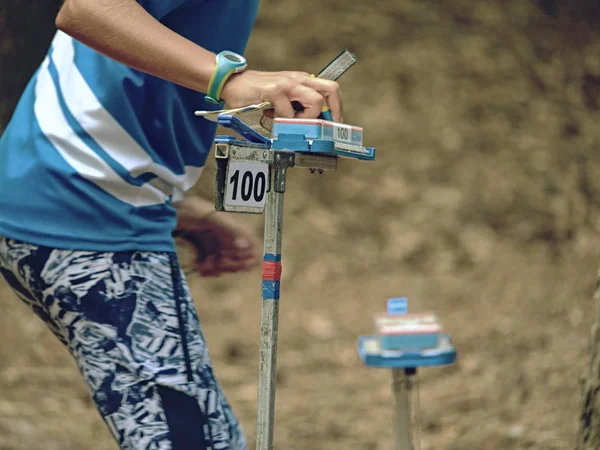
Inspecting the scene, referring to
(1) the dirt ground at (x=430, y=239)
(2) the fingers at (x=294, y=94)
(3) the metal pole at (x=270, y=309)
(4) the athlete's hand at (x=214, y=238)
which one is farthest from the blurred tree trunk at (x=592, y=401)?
(1) the dirt ground at (x=430, y=239)

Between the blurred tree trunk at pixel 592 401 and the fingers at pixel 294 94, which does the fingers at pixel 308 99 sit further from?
the blurred tree trunk at pixel 592 401

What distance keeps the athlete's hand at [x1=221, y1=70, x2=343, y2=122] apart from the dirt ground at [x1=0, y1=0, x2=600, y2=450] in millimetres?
3243

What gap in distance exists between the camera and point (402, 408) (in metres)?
1.36

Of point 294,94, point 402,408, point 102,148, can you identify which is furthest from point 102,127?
point 402,408

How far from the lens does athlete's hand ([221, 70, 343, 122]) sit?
1494 millimetres

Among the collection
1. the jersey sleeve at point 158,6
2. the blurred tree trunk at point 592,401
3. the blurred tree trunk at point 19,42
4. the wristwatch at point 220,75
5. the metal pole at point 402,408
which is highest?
the blurred tree trunk at point 19,42

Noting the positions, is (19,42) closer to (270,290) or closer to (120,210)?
(120,210)

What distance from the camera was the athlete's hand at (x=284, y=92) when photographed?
4.90 ft

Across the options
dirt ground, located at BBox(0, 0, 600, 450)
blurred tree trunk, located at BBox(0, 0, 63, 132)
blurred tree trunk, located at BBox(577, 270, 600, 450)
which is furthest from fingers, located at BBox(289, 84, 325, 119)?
blurred tree trunk, located at BBox(0, 0, 63, 132)

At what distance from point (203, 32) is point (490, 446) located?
119 inches

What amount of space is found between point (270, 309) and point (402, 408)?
265 millimetres

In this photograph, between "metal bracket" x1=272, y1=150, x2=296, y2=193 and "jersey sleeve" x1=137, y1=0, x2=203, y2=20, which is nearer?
"metal bracket" x1=272, y1=150, x2=296, y2=193

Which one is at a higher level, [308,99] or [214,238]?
[308,99]

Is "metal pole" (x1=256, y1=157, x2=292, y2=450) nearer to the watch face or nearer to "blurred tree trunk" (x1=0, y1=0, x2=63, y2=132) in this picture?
the watch face
